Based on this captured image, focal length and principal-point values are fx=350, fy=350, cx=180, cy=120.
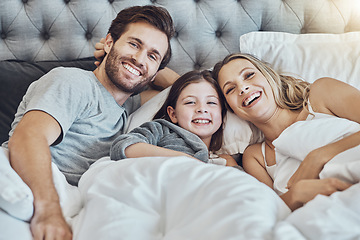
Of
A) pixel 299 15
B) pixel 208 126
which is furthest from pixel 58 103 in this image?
pixel 299 15

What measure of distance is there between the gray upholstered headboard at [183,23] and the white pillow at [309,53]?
0.58 feet

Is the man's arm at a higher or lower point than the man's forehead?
lower

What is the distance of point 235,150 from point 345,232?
2.62ft

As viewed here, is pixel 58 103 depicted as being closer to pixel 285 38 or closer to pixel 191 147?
pixel 191 147

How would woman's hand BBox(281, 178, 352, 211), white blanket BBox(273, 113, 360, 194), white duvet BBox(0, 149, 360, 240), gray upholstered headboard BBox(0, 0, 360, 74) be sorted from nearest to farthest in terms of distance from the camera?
white duvet BBox(0, 149, 360, 240)
woman's hand BBox(281, 178, 352, 211)
white blanket BBox(273, 113, 360, 194)
gray upholstered headboard BBox(0, 0, 360, 74)

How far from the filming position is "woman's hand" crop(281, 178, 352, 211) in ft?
2.81

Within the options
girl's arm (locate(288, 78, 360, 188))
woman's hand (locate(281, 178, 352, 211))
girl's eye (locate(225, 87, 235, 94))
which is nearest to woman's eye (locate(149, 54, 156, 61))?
girl's eye (locate(225, 87, 235, 94))

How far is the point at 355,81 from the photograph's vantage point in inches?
55.7

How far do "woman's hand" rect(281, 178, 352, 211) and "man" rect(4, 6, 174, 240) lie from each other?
587mm

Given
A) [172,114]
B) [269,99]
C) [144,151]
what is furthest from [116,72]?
[269,99]

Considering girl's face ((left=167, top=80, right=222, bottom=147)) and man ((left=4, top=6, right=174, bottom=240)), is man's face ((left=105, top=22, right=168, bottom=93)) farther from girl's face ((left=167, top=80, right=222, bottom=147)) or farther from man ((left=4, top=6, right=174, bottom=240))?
girl's face ((left=167, top=80, right=222, bottom=147))

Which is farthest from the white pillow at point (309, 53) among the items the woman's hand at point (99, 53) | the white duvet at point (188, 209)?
the white duvet at point (188, 209)

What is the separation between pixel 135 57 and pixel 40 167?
0.63m

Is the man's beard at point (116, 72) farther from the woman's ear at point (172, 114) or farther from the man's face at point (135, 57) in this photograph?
the woman's ear at point (172, 114)
